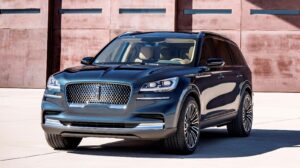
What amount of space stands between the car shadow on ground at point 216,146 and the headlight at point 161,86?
0.90 meters

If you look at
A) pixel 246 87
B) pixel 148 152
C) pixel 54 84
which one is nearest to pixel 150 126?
pixel 148 152

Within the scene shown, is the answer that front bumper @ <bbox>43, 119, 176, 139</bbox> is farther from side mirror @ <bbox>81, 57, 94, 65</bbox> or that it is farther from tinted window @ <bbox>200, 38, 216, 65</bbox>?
tinted window @ <bbox>200, 38, 216, 65</bbox>

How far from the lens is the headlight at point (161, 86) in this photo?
870 centimetres

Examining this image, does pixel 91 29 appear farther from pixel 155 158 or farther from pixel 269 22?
pixel 155 158

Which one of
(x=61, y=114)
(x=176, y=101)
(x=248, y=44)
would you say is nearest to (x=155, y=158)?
(x=176, y=101)

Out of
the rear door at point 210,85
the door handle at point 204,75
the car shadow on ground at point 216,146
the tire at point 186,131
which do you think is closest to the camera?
the tire at point 186,131

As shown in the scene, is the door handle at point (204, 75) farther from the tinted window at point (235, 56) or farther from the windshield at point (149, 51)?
the tinted window at point (235, 56)

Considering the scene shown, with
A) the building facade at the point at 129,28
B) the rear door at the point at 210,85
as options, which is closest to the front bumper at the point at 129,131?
the rear door at the point at 210,85

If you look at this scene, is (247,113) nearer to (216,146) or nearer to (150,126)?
(216,146)

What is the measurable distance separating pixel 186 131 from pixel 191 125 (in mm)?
249

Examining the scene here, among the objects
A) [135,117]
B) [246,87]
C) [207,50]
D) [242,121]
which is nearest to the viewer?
[135,117]

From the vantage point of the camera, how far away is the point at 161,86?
880 centimetres

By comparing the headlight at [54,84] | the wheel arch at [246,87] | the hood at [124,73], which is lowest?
the wheel arch at [246,87]

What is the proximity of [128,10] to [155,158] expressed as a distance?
2730cm
